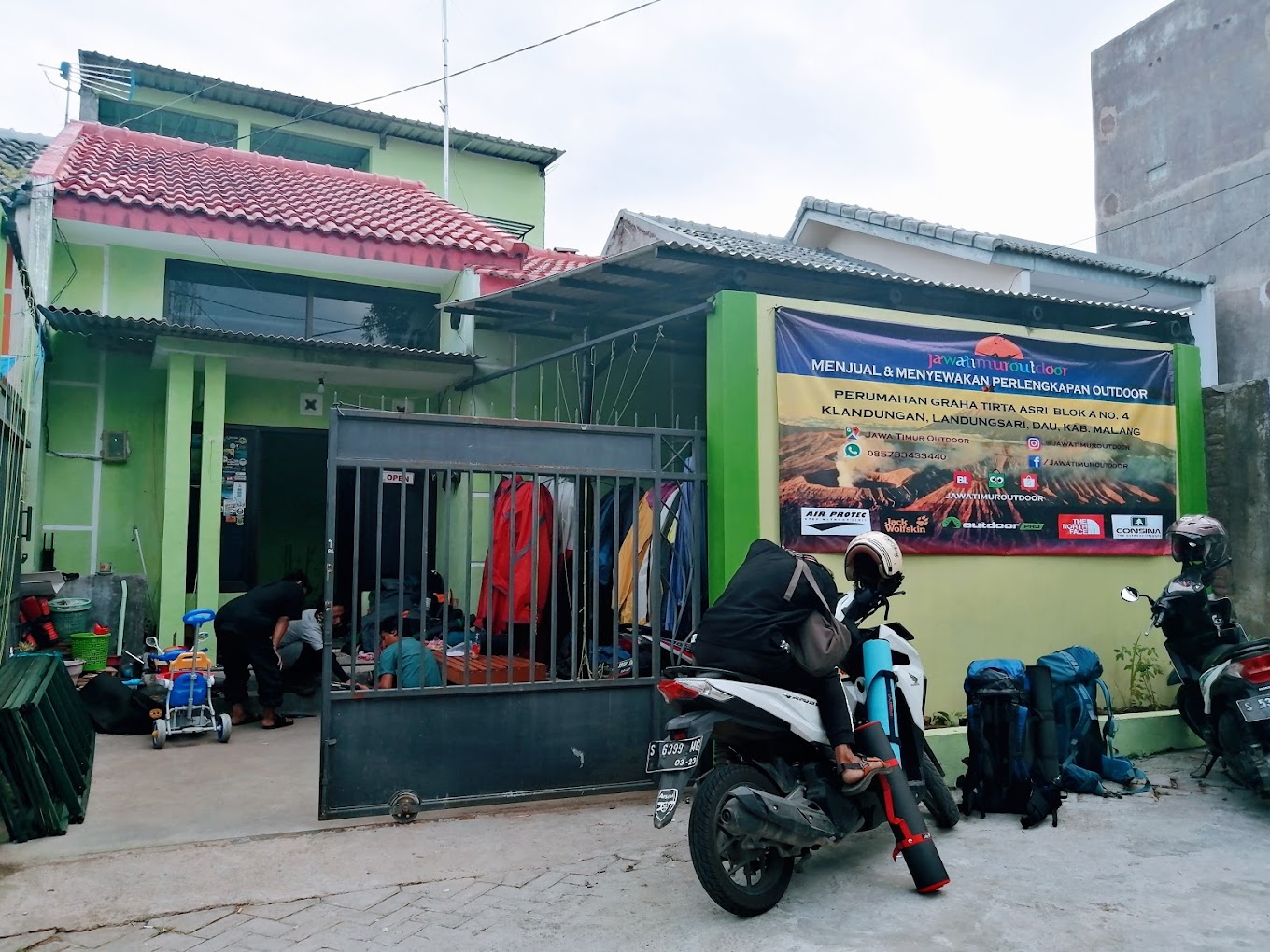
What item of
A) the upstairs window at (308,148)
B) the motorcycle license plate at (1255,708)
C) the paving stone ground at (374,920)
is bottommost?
the paving stone ground at (374,920)

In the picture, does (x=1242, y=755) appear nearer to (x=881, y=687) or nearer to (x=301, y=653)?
(x=881, y=687)

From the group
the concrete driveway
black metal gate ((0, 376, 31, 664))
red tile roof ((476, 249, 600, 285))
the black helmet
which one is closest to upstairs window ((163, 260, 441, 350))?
red tile roof ((476, 249, 600, 285))

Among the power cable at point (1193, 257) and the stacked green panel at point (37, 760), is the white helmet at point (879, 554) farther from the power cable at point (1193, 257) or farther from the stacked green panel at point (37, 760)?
the power cable at point (1193, 257)

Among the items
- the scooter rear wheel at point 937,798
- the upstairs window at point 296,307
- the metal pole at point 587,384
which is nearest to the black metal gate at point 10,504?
the upstairs window at point 296,307

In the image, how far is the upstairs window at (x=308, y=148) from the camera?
1694 centimetres

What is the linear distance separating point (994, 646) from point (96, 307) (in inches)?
339

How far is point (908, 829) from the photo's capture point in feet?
13.0

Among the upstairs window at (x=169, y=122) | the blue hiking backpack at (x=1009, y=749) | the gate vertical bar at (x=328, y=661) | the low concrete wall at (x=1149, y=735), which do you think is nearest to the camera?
the gate vertical bar at (x=328, y=661)


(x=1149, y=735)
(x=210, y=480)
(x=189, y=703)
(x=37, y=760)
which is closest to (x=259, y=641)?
(x=189, y=703)

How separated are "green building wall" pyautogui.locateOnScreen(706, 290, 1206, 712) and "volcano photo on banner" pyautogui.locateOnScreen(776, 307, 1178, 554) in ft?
0.32

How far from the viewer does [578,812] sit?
512 cm

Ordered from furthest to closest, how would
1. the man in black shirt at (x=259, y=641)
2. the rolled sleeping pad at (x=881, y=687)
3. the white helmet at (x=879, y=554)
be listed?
the man in black shirt at (x=259, y=641) < the white helmet at (x=879, y=554) < the rolled sleeping pad at (x=881, y=687)

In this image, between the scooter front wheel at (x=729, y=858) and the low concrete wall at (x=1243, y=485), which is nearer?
the scooter front wheel at (x=729, y=858)

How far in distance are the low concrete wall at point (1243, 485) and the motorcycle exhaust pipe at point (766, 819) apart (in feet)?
16.5
